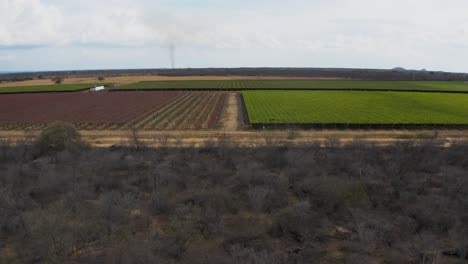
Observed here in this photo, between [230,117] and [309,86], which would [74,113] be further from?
[309,86]

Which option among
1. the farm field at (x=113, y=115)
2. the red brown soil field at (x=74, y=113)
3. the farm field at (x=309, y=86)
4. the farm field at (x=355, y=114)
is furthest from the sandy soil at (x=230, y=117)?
the farm field at (x=309, y=86)

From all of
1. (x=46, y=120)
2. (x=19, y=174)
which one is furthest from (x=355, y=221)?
(x=46, y=120)

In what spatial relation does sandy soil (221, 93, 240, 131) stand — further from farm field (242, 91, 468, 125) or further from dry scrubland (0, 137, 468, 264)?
dry scrubland (0, 137, 468, 264)

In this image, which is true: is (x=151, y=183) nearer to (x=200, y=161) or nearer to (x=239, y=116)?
(x=200, y=161)

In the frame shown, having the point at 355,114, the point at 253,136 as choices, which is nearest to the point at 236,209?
the point at 253,136

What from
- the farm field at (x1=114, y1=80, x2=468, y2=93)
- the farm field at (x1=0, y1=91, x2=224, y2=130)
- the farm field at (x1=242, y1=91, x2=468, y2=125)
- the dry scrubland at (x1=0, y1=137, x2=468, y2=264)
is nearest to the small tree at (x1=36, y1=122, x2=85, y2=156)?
the dry scrubland at (x1=0, y1=137, x2=468, y2=264)

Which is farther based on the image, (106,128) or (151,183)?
(106,128)

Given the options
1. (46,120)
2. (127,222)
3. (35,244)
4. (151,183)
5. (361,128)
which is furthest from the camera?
(46,120)
